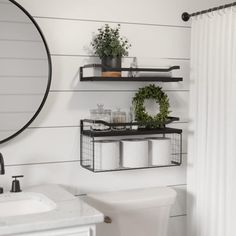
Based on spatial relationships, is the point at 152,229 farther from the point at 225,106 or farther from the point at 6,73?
the point at 6,73

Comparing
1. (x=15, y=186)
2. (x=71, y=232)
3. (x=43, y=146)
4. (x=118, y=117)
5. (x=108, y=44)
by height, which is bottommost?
(x=71, y=232)

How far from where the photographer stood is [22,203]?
195cm

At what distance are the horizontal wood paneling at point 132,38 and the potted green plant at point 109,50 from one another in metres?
0.07

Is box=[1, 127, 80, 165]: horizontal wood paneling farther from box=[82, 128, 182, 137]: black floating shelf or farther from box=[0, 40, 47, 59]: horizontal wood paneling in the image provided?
box=[0, 40, 47, 59]: horizontal wood paneling

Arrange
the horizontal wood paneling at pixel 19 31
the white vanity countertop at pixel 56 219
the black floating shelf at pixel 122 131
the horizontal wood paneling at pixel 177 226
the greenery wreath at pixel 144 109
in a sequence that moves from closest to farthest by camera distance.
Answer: the white vanity countertop at pixel 56 219, the horizontal wood paneling at pixel 19 31, the black floating shelf at pixel 122 131, the greenery wreath at pixel 144 109, the horizontal wood paneling at pixel 177 226

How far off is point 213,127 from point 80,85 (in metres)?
0.74

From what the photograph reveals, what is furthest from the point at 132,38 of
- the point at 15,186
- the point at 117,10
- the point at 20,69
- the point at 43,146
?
the point at 15,186

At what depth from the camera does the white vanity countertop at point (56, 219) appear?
1528 mm

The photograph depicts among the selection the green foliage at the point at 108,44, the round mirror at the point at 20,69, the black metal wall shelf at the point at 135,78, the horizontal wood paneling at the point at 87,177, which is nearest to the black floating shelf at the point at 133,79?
the black metal wall shelf at the point at 135,78

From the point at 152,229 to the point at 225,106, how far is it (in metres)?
0.75

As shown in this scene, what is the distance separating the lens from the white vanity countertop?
5.01 feet

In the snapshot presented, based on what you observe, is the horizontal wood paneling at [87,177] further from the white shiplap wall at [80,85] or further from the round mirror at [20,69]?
the round mirror at [20,69]

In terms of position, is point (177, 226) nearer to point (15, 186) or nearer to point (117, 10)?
point (15, 186)

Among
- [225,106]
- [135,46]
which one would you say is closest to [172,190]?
[225,106]
